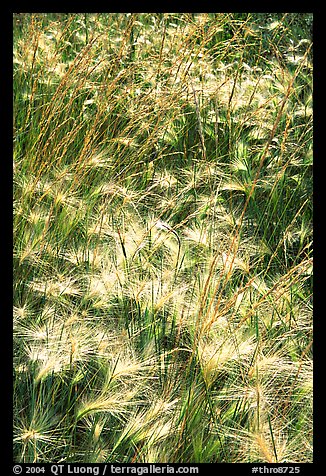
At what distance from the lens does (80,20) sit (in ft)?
7.53

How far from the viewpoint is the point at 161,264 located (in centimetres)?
150

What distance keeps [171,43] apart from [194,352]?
118 cm

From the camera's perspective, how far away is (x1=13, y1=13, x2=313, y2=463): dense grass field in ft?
4.19

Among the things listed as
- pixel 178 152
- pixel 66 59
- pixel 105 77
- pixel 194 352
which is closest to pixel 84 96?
pixel 105 77

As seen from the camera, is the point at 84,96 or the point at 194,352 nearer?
the point at 194,352

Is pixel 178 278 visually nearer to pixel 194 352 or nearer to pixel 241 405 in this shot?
pixel 194 352

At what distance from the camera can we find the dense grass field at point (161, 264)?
1277 mm

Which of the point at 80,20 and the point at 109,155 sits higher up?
the point at 80,20
